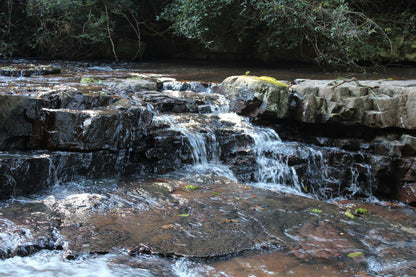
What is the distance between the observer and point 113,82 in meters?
7.99

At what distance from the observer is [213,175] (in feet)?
18.5

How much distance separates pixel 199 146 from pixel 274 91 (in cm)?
195

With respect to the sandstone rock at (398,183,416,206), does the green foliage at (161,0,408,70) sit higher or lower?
higher

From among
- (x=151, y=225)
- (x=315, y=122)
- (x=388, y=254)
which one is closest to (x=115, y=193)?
(x=151, y=225)

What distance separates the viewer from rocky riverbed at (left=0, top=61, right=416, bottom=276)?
3.37 metres

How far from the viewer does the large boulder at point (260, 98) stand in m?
7.05

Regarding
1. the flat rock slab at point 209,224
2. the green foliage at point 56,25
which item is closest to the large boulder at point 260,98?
the flat rock slab at point 209,224

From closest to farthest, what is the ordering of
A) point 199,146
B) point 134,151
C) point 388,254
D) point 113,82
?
point 388,254
point 134,151
point 199,146
point 113,82

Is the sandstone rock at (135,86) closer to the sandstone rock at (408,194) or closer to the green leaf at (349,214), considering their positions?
the green leaf at (349,214)

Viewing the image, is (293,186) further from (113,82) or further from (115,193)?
(113,82)

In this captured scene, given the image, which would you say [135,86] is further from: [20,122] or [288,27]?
[288,27]

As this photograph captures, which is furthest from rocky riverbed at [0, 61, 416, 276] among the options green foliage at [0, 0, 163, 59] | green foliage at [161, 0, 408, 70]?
green foliage at [0, 0, 163, 59]

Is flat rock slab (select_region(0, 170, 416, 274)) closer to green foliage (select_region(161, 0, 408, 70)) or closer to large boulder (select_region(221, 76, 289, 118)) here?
large boulder (select_region(221, 76, 289, 118))

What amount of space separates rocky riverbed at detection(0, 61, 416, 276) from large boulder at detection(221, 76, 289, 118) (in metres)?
0.03
